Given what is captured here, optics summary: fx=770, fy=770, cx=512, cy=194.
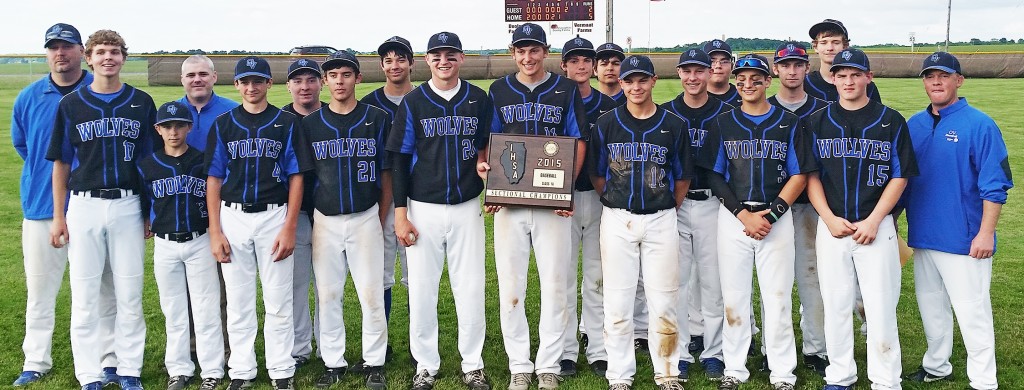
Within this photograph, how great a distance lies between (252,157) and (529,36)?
1.74m

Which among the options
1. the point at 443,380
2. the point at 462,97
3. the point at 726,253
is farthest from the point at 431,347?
the point at 726,253

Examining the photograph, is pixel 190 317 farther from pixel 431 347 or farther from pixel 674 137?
pixel 674 137

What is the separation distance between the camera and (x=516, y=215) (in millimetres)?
4531

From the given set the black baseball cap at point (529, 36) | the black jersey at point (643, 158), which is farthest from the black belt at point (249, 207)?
the black jersey at point (643, 158)

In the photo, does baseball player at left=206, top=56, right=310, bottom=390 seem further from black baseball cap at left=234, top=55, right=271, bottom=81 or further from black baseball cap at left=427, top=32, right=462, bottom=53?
black baseball cap at left=427, top=32, right=462, bottom=53

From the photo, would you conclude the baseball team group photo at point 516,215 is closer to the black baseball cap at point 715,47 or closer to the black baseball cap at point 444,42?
the black baseball cap at point 444,42

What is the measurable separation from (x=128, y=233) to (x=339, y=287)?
1.25 m

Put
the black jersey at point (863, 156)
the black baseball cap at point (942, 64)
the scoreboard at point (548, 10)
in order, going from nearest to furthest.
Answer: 1. the black jersey at point (863, 156)
2. the black baseball cap at point (942, 64)
3. the scoreboard at point (548, 10)

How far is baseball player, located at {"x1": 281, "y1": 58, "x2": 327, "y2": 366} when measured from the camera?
4782 mm

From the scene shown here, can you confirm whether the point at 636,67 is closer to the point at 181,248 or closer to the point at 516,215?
the point at 516,215

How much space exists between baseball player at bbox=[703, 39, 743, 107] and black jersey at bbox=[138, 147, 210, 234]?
3296 mm

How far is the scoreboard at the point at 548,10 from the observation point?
111 ft

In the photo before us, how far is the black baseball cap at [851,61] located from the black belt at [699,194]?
1.01m

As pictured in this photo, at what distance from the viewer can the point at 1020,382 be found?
4586 millimetres
